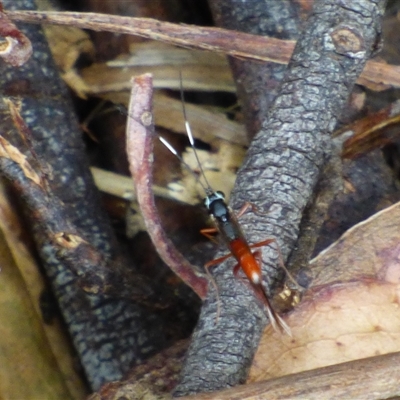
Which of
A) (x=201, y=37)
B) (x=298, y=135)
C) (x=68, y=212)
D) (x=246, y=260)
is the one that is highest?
(x=201, y=37)

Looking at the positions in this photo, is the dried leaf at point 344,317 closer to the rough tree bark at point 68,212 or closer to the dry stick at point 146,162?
the dry stick at point 146,162

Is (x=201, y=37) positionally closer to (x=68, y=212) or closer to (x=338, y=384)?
(x=68, y=212)

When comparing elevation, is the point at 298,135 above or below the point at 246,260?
above

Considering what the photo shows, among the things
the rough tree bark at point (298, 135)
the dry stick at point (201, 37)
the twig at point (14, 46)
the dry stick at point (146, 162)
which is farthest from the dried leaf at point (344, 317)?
the twig at point (14, 46)

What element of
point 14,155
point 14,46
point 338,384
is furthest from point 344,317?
point 14,46

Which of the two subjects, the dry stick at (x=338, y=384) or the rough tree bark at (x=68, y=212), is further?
the rough tree bark at (x=68, y=212)

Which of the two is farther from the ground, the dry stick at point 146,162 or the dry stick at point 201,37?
the dry stick at point 201,37

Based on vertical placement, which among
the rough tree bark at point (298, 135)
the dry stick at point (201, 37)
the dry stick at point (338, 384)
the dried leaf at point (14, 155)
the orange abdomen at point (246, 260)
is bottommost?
the dry stick at point (338, 384)

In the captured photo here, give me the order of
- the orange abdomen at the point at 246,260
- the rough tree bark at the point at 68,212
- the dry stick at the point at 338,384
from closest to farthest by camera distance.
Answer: the dry stick at the point at 338,384
the orange abdomen at the point at 246,260
the rough tree bark at the point at 68,212
